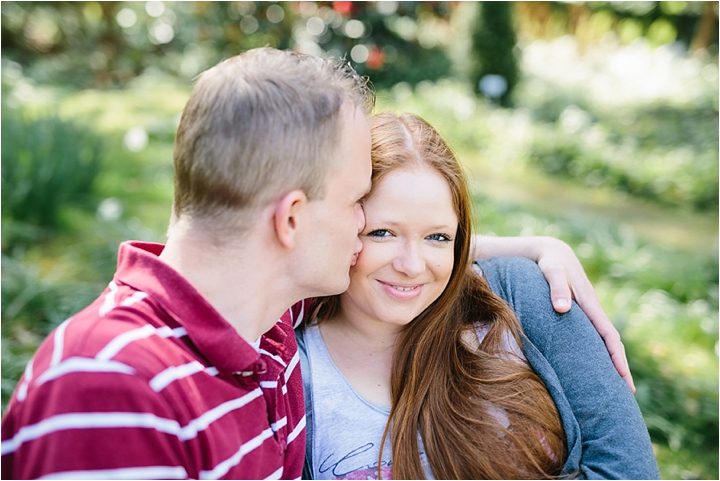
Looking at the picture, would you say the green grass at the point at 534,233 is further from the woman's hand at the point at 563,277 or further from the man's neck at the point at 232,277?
the man's neck at the point at 232,277

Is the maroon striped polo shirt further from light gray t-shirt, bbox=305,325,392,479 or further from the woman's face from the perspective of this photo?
the woman's face

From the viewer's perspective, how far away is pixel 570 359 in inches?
74.0

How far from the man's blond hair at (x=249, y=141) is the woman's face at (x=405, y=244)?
35cm

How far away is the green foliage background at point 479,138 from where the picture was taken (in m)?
3.78

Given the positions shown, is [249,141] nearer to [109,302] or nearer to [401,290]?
[109,302]

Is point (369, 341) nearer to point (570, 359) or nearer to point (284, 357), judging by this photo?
point (284, 357)

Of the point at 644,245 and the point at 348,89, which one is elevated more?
the point at 348,89

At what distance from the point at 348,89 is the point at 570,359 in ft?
3.15

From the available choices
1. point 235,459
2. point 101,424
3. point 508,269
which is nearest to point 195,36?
point 508,269

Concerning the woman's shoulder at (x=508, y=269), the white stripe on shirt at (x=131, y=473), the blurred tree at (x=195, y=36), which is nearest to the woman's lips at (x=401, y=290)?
the woman's shoulder at (x=508, y=269)

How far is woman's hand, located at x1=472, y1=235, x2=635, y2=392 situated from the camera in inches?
76.5

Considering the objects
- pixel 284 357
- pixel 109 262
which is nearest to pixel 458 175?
pixel 284 357

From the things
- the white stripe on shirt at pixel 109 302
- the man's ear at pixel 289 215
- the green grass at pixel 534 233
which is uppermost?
the man's ear at pixel 289 215

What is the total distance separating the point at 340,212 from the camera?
1627 millimetres
